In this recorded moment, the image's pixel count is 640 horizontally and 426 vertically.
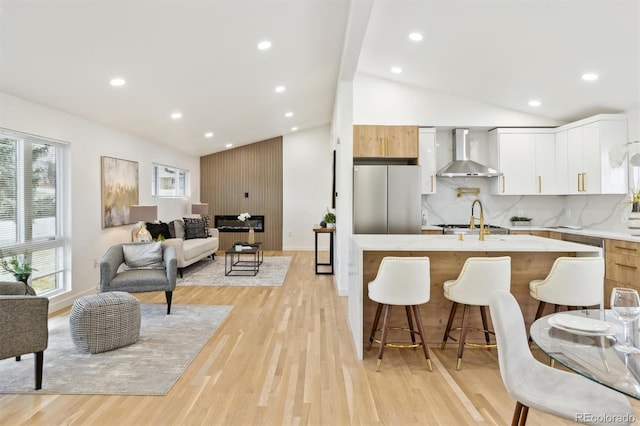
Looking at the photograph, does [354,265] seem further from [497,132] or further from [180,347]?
[497,132]

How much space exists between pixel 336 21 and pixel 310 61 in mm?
1035

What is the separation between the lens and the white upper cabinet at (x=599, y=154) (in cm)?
482

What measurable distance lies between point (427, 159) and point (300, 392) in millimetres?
4257

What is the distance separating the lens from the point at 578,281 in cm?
285

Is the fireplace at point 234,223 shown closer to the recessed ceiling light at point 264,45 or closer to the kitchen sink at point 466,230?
the kitchen sink at point 466,230

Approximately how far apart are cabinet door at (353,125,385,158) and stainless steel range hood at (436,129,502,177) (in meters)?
1.06

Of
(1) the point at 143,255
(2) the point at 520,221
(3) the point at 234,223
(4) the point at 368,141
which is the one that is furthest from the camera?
(3) the point at 234,223

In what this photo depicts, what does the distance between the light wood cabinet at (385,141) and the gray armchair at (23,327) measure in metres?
4.15

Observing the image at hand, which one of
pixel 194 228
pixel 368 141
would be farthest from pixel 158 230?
pixel 368 141

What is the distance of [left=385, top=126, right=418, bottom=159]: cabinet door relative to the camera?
559 cm

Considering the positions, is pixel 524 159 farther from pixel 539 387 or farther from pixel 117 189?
pixel 117 189

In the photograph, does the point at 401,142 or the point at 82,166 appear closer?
the point at 82,166

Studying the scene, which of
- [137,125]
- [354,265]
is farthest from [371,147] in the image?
[137,125]

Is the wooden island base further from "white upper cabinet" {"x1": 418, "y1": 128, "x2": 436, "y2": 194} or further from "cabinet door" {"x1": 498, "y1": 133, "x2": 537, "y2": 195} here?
"cabinet door" {"x1": 498, "y1": 133, "x2": 537, "y2": 195}
